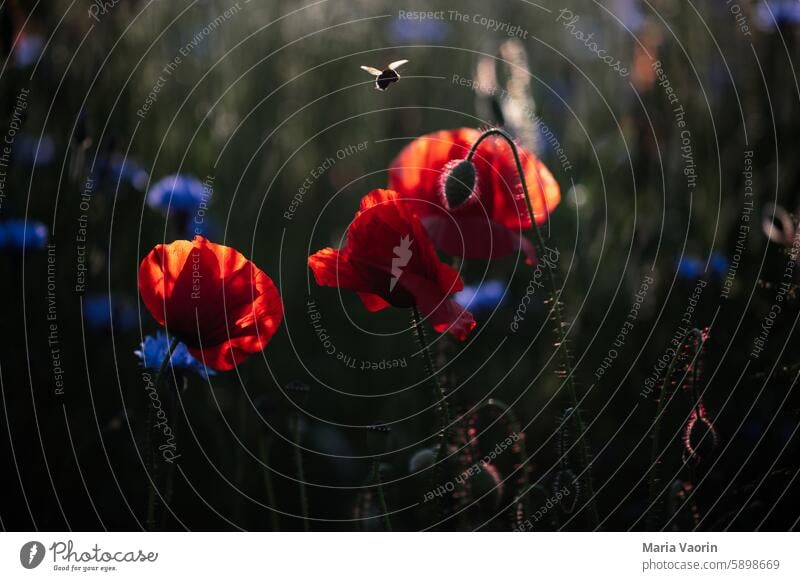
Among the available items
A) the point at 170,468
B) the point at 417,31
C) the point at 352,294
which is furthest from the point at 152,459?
the point at 417,31

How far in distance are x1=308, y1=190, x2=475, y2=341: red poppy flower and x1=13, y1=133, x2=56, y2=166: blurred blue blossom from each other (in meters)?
0.46

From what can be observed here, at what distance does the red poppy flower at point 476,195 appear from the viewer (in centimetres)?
76

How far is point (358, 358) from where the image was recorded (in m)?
1.08

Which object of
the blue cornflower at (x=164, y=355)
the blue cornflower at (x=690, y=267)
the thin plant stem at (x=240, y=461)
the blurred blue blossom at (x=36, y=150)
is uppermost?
the blurred blue blossom at (x=36, y=150)

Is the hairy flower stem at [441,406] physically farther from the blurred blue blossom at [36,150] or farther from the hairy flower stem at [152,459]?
the blurred blue blossom at [36,150]

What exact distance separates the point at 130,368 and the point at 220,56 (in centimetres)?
43

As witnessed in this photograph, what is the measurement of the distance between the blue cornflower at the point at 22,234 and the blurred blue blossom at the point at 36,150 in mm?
97

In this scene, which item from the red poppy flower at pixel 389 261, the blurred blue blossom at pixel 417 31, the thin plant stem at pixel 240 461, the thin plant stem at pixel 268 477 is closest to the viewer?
the red poppy flower at pixel 389 261

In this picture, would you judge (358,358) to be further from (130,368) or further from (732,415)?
(732,415)

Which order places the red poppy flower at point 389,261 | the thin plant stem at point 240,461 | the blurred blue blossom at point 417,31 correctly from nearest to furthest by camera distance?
the red poppy flower at point 389,261
the thin plant stem at point 240,461
the blurred blue blossom at point 417,31

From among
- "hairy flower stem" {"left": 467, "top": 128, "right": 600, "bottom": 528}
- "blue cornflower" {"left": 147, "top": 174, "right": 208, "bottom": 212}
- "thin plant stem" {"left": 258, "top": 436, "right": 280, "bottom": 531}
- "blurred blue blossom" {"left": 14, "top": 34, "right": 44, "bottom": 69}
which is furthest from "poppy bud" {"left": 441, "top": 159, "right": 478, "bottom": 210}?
"blurred blue blossom" {"left": 14, "top": 34, "right": 44, "bottom": 69}

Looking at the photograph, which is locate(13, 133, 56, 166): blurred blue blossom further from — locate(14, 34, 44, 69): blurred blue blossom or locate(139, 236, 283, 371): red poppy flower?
locate(139, 236, 283, 371): red poppy flower

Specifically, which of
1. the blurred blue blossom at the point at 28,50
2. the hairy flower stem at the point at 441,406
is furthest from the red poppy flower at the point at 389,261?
the blurred blue blossom at the point at 28,50
